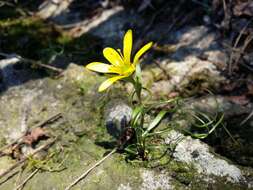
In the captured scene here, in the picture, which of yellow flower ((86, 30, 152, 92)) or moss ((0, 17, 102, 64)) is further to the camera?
moss ((0, 17, 102, 64))

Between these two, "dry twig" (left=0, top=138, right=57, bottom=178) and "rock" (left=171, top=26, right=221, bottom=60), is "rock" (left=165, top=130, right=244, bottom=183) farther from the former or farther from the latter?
"rock" (left=171, top=26, right=221, bottom=60)

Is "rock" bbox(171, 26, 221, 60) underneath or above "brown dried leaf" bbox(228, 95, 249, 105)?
above

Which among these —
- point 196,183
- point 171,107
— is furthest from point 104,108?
point 196,183

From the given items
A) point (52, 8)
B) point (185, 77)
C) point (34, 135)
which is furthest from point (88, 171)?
point (52, 8)

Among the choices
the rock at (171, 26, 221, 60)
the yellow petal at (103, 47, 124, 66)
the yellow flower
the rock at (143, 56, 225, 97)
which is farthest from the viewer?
the rock at (171, 26, 221, 60)

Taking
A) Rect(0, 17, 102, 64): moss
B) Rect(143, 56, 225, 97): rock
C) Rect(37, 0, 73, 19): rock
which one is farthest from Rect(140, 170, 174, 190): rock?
Rect(37, 0, 73, 19): rock

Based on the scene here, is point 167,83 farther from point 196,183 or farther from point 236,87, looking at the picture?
point 196,183

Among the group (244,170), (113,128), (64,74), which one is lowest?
(244,170)
